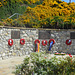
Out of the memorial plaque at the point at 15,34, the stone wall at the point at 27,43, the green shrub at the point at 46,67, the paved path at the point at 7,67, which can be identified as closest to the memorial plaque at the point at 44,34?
the stone wall at the point at 27,43

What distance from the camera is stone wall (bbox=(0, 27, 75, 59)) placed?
39.1ft

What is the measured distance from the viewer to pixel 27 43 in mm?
13664

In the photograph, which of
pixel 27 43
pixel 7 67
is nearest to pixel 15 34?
pixel 27 43

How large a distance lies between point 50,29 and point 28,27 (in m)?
1.98

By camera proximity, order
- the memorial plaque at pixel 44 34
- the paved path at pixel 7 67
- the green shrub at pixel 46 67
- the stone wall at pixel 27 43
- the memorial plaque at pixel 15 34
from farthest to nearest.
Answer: the memorial plaque at pixel 44 34 → the memorial plaque at pixel 15 34 → the stone wall at pixel 27 43 → the paved path at pixel 7 67 → the green shrub at pixel 46 67

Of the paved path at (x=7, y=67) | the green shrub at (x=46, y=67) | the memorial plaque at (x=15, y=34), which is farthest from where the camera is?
the memorial plaque at (x=15, y=34)

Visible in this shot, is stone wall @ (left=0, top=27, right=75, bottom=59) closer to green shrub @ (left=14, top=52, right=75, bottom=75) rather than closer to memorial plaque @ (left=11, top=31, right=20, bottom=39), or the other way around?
memorial plaque @ (left=11, top=31, right=20, bottom=39)

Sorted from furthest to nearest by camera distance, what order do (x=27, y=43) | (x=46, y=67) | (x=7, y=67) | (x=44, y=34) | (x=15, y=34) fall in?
(x=44, y=34) → (x=27, y=43) → (x=15, y=34) → (x=7, y=67) → (x=46, y=67)

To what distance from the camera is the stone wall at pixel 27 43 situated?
1191 cm

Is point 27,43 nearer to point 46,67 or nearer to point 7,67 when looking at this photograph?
point 7,67

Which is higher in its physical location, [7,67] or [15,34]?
[15,34]

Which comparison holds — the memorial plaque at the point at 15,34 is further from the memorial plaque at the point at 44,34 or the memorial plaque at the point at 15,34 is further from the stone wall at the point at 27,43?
the memorial plaque at the point at 44,34

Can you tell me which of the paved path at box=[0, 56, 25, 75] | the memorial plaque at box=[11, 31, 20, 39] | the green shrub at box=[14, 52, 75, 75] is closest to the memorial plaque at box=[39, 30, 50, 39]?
the memorial plaque at box=[11, 31, 20, 39]

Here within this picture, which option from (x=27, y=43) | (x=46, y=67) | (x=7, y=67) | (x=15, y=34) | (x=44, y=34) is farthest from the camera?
(x=44, y=34)
